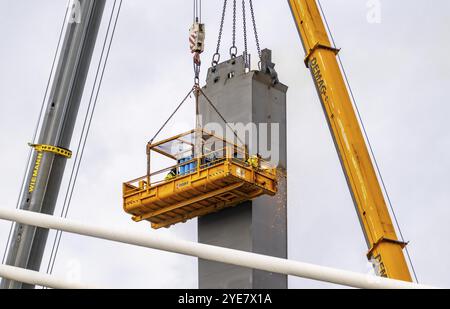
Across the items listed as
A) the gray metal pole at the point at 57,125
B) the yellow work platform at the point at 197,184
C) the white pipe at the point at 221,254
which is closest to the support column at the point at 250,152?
the yellow work platform at the point at 197,184

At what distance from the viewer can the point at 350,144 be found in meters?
27.9

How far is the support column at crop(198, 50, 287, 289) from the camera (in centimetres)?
3953

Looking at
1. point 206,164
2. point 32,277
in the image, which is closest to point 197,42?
point 206,164

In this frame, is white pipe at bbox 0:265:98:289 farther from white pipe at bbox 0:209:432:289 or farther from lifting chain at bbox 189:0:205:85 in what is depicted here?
lifting chain at bbox 189:0:205:85

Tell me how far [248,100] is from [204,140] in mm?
4363

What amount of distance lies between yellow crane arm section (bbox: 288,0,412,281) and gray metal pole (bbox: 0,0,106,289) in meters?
11.0

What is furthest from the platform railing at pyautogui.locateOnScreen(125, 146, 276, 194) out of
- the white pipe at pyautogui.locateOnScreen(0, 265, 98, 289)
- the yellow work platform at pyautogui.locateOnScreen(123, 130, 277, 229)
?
the white pipe at pyautogui.locateOnScreen(0, 265, 98, 289)

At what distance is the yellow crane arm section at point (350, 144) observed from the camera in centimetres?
2655

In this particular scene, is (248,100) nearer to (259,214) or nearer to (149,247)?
(259,214)

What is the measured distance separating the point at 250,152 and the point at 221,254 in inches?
1375

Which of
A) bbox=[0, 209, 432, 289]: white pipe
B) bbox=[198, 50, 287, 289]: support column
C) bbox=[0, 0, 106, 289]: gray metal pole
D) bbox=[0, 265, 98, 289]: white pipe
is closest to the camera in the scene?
bbox=[0, 209, 432, 289]: white pipe

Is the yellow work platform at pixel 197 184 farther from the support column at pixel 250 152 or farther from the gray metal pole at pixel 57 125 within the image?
the gray metal pole at pixel 57 125
